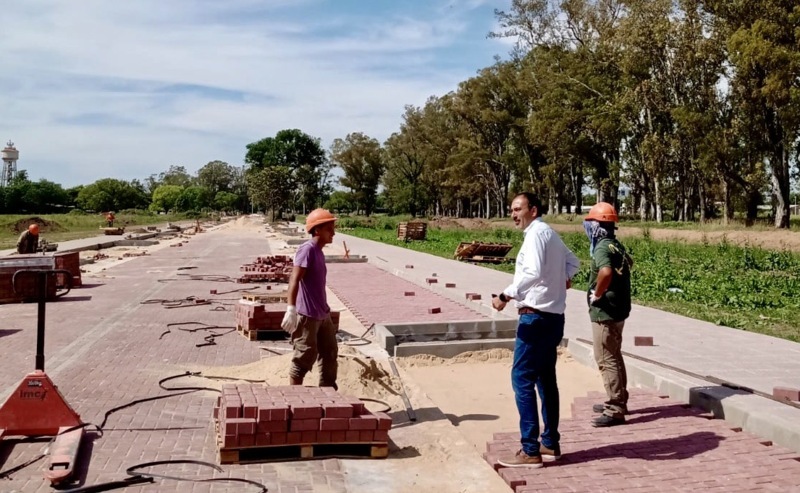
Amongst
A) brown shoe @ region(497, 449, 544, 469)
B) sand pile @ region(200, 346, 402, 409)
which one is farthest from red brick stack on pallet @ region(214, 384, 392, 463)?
sand pile @ region(200, 346, 402, 409)

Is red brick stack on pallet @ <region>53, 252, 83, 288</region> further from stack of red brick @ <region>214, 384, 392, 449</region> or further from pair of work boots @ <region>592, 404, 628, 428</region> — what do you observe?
pair of work boots @ <region>592, 404, 628, 428</region>

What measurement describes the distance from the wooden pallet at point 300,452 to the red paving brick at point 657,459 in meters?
0.85

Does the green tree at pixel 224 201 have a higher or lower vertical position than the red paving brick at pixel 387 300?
higher

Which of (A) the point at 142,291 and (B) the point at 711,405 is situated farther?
(A) the point at 142,291

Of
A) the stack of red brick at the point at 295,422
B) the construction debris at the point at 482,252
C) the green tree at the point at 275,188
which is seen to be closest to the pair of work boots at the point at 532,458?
the stack of red brick at the point at 295,422

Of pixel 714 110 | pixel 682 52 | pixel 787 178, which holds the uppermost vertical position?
pixel 682 52

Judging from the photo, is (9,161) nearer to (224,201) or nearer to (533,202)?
(224,201)

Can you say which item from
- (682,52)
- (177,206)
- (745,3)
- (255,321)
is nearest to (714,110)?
(682,52)

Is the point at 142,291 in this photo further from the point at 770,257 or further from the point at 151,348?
the point at 770,257

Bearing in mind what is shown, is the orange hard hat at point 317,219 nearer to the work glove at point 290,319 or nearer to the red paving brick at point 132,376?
the work glove at point 290,319

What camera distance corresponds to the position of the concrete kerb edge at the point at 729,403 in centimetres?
550

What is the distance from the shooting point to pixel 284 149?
112250 millimetres

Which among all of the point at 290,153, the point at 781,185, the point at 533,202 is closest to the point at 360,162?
the point at 290,153

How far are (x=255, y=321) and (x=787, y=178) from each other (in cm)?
3281
